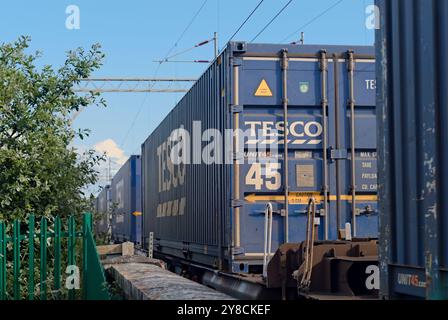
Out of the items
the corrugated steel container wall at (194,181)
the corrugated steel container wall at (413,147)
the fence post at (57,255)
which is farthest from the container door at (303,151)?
the corrugated steel container wall at (413,147)

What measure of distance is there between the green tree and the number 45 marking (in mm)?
2542

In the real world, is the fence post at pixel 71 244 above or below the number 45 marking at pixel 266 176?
below

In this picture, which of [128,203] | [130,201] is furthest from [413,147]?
[128,203]

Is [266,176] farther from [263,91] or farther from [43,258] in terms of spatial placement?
[43,258]

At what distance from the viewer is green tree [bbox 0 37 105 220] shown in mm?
9141

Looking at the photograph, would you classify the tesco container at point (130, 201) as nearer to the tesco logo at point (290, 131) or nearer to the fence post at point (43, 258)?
the fence post at point (43, 258)

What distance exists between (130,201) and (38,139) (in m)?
17.3

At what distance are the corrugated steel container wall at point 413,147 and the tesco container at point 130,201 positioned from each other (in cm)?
1757

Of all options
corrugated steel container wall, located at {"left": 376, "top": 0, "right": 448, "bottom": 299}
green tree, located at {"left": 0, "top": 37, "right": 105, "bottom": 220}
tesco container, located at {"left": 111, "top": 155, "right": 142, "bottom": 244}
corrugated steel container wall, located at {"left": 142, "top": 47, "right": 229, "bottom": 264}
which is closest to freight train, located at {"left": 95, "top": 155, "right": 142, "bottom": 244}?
tesco container, located at {"left": 111, "top": 155, "right": 142, "bottom": 244}

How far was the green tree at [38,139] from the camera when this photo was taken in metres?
9.14

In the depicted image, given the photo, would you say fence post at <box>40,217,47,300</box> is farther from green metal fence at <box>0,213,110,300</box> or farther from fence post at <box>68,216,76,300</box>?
fence post at <box>68,216,76,300</box>

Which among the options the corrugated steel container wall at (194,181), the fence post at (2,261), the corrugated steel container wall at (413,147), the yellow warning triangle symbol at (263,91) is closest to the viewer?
the corrugated steel container wall at (413,147)

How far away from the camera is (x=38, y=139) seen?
30.7 feet
